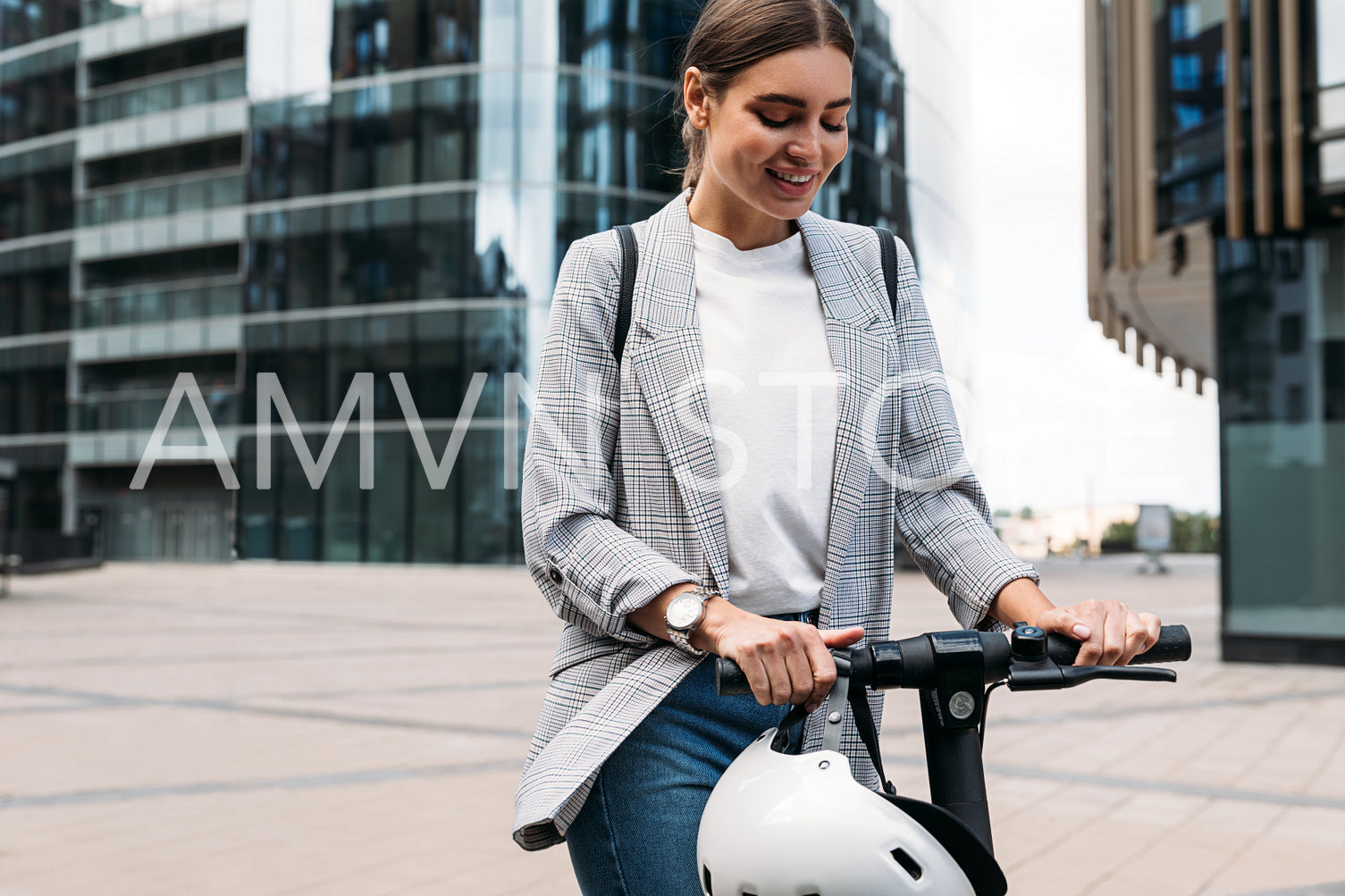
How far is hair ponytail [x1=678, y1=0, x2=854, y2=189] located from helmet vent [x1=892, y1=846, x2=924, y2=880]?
869 mm

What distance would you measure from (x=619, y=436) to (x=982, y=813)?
59cm

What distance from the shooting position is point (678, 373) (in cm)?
150

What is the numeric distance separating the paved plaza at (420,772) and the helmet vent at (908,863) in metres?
3.10

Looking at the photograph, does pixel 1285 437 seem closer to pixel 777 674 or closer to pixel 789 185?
pixel 789 185

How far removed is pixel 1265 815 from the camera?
5.04 m

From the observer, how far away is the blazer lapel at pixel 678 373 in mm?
1451

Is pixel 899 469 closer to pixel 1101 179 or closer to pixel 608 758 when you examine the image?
pixel 608 758

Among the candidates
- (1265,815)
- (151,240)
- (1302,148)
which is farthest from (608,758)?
(151,240)

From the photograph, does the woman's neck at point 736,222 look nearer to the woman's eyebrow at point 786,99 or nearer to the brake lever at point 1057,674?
the woman's eyebrow at point 786,99

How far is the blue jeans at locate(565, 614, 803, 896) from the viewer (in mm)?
1376

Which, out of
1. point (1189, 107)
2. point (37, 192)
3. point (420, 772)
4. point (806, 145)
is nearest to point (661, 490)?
point (806, 145)

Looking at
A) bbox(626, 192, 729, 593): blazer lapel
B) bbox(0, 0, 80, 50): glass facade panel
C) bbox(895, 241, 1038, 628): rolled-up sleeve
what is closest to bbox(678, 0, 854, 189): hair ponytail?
bbox(626, 192, 729, 593): blazer lapel

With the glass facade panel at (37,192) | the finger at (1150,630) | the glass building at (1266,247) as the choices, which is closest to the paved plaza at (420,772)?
the glass building at (1266,247)

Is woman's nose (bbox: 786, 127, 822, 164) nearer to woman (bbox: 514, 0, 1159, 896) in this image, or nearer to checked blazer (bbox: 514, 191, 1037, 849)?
woman (bbox: 514, 0, 1159, 896)
